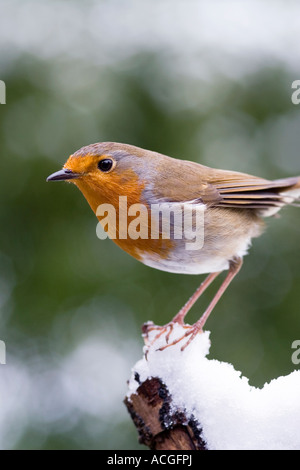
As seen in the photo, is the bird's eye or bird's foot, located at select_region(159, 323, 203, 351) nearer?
bird's foot, located at select_region(159, 323, 203, 351)

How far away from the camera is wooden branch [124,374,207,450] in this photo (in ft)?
6.37

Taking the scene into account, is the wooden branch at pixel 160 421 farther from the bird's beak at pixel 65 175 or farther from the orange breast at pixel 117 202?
the bird's beak at pixel 65 175

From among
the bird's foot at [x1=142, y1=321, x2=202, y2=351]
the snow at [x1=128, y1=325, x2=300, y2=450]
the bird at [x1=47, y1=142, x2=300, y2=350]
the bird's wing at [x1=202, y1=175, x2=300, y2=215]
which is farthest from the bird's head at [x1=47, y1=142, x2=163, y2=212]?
the snow at [x1=128, y1=325, x2=300, y2=450]

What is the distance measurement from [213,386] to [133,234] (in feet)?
2.32

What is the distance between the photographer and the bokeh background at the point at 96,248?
3.39m

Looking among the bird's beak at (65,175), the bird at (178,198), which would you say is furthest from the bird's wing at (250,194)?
the bird's beak at (65,175)

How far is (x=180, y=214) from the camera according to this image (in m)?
2.48

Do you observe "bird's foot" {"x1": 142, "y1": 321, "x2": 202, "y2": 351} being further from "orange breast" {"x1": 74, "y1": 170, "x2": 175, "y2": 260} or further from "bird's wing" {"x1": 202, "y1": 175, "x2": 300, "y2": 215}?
"bird's wing" {"x1": 202, "y1": 175, "x2": 300, "y2": 215}

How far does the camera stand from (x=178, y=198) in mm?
2566

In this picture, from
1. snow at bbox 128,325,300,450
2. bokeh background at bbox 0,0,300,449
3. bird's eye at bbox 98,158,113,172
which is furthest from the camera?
bokeh background at bbox 0,0,300,449

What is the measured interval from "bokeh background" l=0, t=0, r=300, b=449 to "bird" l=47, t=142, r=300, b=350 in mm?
492

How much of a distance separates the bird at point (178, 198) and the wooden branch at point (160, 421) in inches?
10.6

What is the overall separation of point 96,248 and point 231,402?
170 cm
